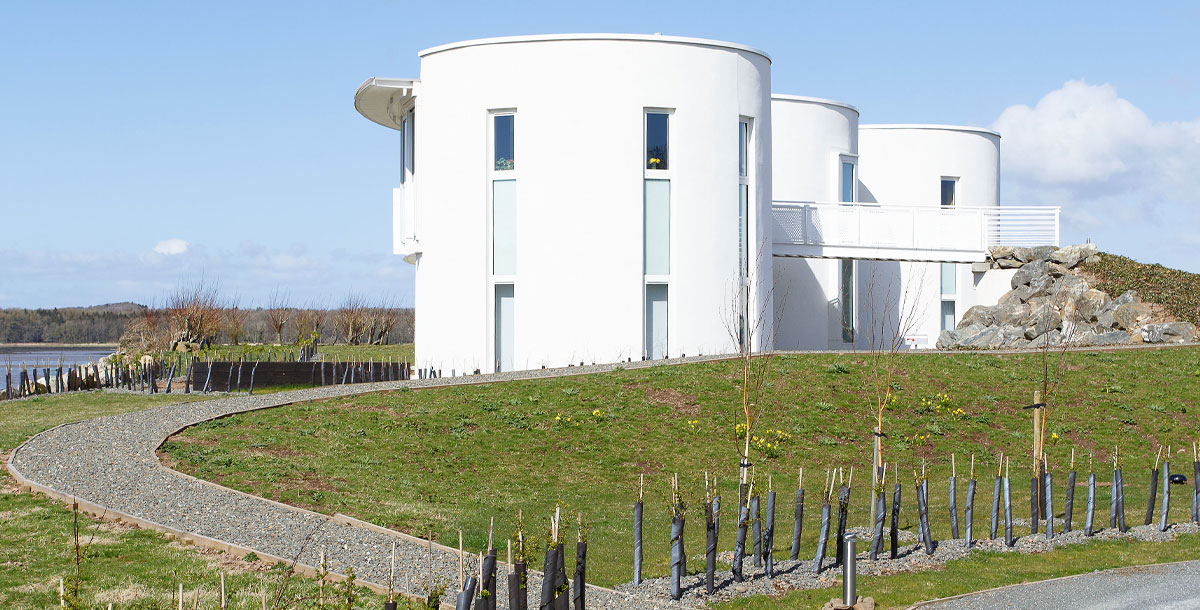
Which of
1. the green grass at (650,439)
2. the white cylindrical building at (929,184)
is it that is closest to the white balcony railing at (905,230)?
the white cylindrical building at (929,184)

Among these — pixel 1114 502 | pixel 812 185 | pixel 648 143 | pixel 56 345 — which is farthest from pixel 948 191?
pixel 56 345

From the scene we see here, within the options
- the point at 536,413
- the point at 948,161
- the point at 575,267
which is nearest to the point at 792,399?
the point at 536,413

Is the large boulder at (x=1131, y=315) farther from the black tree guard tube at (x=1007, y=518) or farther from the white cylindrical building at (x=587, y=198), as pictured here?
the black tree guard tube at (x=1007, y=518)

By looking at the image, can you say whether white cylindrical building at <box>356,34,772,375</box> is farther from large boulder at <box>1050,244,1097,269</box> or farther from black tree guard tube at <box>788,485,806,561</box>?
black tree guard tube at <box>788,485,806,561</box>

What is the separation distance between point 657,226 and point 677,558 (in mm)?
16255

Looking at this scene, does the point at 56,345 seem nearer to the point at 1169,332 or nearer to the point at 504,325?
the point at 504,325

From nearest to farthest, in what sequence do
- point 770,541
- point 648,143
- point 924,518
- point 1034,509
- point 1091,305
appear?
point 770,541, point 924,518, point 1034,509, point 648,143, point 1091,305

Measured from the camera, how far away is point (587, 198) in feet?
86.4

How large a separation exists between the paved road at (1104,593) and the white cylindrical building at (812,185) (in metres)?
20.7

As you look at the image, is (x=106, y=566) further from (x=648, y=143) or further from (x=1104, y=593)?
(x=648, y=143)

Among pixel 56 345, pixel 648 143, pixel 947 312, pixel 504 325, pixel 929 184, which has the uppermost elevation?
pixel 929 184

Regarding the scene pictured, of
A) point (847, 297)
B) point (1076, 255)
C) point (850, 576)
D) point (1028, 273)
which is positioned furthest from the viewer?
point (847, 297)

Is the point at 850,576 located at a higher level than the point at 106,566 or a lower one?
higher

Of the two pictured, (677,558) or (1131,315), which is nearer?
(677,558)
